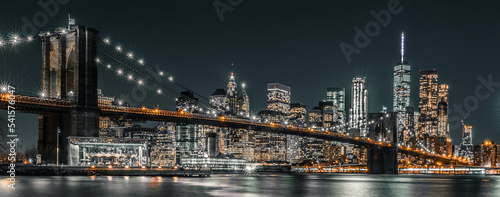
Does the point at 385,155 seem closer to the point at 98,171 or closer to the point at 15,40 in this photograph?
the point at 98,171

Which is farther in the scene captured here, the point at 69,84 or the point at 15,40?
the point at 69,84

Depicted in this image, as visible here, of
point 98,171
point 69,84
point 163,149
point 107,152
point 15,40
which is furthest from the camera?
point 163,149

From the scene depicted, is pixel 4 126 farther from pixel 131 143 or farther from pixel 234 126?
pixel 234 126

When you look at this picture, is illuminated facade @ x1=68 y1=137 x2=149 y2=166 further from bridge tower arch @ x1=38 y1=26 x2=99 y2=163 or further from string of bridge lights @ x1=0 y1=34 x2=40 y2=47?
string of bridge lights @ x1=0 y1=34 x2=40 y2=47

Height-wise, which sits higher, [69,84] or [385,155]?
[69,84]

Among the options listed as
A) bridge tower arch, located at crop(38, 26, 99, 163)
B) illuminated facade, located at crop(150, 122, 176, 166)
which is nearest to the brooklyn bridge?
bridge tower arch, located at crop(38, 26, 99, 163)

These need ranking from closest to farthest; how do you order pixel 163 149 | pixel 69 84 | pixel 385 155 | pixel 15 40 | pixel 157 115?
1. pixel 15 40
2. pixel 69 84
3. pixel 157 115
4. pixel 385 155
5. pixel 163 149

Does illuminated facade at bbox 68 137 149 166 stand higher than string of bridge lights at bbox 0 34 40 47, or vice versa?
string of bridge lights at bbox 0 34 40 47

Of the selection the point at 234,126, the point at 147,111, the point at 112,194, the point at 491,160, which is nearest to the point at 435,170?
the point at 491,160

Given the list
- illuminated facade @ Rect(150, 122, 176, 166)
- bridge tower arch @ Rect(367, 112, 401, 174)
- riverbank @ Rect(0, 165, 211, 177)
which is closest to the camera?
riverbank @ Rect(0, 165, 211, 177)

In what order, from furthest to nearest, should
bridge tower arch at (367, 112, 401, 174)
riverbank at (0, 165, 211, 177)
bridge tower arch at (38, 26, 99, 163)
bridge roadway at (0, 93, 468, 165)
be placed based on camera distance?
1. bridge tower arch at (367, 112, 401, 174)
2. bridge tower arch at (38, 26, 99, 163)
3. bridge roadway at (0, 93, 468, 165)
4. riverbank at (0, 165, 211, 177)

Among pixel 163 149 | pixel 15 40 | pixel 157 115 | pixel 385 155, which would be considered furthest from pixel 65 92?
pixel 163 149

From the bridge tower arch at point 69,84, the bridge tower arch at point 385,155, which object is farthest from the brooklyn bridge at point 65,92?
the bridge tower arch at point 385,155
